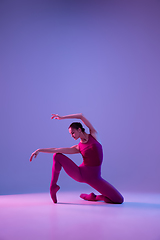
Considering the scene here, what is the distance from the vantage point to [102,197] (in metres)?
3.50

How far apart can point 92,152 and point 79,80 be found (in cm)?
262

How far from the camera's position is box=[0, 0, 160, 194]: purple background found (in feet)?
17.5

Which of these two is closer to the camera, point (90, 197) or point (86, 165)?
point (86, 165)

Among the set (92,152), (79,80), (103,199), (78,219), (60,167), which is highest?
→ (79,80)

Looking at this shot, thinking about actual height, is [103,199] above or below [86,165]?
below

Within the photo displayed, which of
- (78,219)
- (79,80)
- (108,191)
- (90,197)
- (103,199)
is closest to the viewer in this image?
(78,219)

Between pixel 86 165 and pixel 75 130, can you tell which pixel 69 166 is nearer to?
pixel 86 165

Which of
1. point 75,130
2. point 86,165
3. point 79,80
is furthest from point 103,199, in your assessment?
point 79,80

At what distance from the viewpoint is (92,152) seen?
3.39 metres

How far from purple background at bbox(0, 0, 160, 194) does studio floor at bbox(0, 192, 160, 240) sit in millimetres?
1672

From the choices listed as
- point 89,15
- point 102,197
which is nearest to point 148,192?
point 102,197

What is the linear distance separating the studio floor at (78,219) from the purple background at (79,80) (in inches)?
65.8

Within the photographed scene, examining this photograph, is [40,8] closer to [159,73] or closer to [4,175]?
[159,73]

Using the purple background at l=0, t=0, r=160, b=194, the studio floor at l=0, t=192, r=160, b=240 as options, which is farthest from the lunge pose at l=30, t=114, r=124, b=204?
the purple background at l=0, t=0, r=160, b=194
